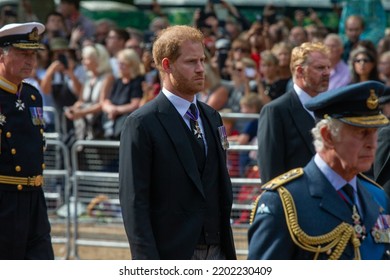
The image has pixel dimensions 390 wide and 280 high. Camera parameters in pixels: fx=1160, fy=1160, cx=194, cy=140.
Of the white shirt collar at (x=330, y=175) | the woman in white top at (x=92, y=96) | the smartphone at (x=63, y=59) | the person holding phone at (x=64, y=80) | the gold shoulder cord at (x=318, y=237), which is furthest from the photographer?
the smartphone at (x=63, y=59)

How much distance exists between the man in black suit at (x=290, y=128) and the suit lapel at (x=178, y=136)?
141 centimetres

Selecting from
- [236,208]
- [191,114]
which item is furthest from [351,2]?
[191,114]

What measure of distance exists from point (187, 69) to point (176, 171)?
640 millimetres

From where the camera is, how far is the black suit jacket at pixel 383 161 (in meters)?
7.70

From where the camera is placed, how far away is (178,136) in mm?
7078

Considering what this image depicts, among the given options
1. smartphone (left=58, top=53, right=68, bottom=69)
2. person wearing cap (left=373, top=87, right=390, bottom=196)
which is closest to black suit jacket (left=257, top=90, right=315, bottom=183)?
person wearing cap (left=373, top=87, right=390, bottom=196)

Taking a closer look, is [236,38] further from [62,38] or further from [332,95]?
[332,95]

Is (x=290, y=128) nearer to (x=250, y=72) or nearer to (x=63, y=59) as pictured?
(x=250, y=72)

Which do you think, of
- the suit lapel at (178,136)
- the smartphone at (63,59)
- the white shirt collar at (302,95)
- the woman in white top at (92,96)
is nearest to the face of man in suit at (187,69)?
the suit lapel at (178,136)

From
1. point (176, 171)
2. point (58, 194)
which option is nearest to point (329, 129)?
point (176, 171)

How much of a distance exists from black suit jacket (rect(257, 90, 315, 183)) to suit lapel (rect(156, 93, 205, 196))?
4.58ft

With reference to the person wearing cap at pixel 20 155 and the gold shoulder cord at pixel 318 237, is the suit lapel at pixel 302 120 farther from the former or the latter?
the gold shoulder cord at pixel 318 237

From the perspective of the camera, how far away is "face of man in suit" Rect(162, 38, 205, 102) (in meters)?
7.15
